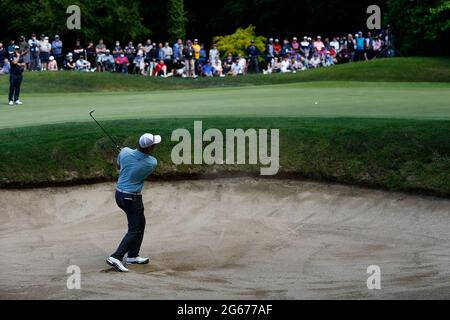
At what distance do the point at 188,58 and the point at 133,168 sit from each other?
35990 mm

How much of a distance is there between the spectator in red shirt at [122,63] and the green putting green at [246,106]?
13.6 meters

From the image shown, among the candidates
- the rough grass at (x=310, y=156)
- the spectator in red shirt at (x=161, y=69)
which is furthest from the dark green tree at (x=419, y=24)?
the rough grass at (x=310, y=156)

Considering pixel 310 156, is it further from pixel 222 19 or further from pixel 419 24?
pixel 222 19

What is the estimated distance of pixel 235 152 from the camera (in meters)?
20.6

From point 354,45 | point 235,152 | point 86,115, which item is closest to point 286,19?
point 354,45

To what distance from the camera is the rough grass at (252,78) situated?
4388 centimetres

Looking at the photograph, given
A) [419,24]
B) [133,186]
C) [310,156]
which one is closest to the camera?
[133,186]

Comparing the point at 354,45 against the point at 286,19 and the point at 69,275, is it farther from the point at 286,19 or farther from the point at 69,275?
the point at 69,275

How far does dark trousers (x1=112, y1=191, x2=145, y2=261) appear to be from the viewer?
52.4 ft

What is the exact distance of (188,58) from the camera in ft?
169

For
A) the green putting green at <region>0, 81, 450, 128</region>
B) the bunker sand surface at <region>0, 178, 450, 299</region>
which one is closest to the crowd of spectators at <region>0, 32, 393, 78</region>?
the green putting green at <region>0, 81, 450, 128</region>

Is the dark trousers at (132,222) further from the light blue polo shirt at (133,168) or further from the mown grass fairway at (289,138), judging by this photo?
the mown grass fairway at (289,138)

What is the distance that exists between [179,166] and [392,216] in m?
4.66

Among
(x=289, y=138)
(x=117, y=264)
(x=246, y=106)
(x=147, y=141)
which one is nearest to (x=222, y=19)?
(x=246, y=106)
